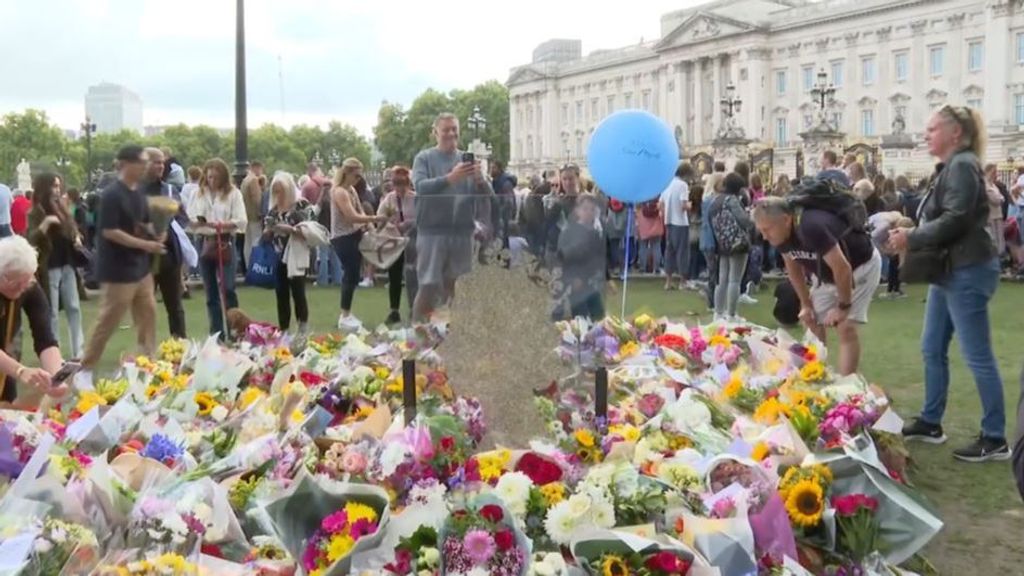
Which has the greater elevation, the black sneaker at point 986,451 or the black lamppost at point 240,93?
the black lamppost at point 240,93

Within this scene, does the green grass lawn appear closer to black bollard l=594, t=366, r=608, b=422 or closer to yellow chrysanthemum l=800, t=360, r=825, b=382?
black bollard l=594, t=366, r=608, b=422

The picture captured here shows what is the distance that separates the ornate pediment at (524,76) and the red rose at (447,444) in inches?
3567

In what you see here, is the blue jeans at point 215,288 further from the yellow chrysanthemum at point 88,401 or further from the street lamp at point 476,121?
the street lamp at point 476,121

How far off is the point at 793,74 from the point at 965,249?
68721 mm

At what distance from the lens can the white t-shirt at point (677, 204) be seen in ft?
43.8

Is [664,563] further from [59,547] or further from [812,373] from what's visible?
[812,373]

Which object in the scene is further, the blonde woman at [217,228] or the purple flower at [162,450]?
the blonde woman at [217,228]

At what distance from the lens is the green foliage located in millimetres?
101750

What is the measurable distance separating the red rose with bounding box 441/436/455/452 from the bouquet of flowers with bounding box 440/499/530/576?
0.69 m

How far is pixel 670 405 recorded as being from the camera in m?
4.60

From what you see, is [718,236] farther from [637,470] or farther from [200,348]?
[637,470]

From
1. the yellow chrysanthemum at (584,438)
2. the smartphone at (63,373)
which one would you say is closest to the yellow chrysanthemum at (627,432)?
the yellow chrysanthemum at (584,438)

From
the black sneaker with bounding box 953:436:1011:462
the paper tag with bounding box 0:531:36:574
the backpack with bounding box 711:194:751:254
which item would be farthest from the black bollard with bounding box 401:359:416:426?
the backpack with bounding box 711:194:751:254

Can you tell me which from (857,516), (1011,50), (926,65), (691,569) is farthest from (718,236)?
(926,65)
